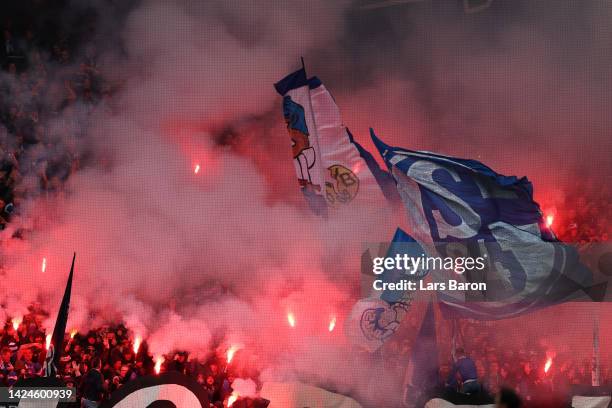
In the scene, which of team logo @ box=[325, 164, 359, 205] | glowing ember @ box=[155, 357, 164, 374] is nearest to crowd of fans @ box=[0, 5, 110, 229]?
glowing ember @ box=[155, 357, 164, 374]

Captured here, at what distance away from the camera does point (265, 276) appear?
816 centimetres

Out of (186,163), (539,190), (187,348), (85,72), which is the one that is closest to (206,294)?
(187,348)

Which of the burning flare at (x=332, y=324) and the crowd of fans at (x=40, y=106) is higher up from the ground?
the crowd of fans at (x=40, y=106)

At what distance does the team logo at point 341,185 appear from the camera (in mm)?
7504

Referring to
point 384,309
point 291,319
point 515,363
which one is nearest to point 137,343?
point 291,319

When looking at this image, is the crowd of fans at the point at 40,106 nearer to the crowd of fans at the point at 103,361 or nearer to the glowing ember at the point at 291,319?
the crowd of fans at the point at 103,361

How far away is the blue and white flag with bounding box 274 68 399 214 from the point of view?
24.6 ft

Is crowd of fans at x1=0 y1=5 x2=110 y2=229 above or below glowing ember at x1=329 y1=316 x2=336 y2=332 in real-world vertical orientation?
above

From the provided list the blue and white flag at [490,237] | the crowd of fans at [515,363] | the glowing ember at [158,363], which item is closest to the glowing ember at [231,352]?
the glowing ember at [158,363]

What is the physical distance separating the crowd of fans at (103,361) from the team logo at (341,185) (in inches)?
65.1

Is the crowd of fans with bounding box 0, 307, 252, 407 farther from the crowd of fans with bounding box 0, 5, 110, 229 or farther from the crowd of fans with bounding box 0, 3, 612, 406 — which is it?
the crowd of fans with bounding box 0, 5, 110, 229

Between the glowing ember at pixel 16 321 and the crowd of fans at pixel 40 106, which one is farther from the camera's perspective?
the crowd of fans at pixel 40 106

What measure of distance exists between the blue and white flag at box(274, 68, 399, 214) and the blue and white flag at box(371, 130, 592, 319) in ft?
2.77

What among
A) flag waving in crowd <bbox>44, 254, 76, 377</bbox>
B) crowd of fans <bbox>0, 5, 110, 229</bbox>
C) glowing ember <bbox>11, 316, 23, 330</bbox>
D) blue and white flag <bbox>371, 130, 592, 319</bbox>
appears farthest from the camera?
crowd of fans <bbox>0, 5, 110, 229</bbox>
